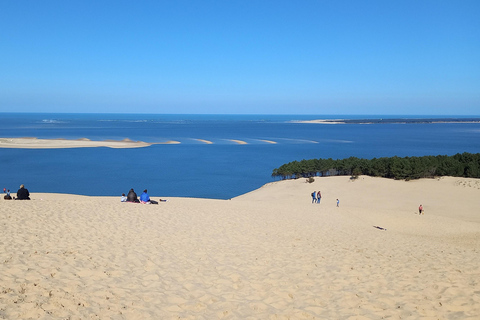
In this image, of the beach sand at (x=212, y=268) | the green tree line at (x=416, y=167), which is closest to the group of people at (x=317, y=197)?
the green tree line at (x=416, y=167)

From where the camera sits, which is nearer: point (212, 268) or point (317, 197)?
point (212, 268)

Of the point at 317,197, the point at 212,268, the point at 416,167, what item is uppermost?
the point at 212,268

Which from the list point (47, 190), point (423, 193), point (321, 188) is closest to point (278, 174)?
point (321, 188)

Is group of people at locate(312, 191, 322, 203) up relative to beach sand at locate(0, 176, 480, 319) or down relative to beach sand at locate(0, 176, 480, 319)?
down

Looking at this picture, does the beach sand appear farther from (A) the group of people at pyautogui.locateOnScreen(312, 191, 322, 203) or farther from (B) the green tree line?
(B) the green tree line

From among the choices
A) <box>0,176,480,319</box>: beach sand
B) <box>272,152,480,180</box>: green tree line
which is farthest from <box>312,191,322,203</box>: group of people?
<box>0,176,480,319</box>: beach sand

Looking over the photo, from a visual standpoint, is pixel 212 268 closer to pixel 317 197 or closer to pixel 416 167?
pixel 317 197

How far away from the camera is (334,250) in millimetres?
11039

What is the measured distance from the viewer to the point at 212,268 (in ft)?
28.7

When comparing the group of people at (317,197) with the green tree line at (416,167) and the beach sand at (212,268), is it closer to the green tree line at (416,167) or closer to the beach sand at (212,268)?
the green tree line at (416,167)

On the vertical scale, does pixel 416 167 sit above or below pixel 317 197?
above

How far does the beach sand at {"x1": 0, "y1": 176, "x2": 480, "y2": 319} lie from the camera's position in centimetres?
643

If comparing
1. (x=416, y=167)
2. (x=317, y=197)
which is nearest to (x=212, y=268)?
(x=317, y=197)

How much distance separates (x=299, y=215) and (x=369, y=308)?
12.2 meters
